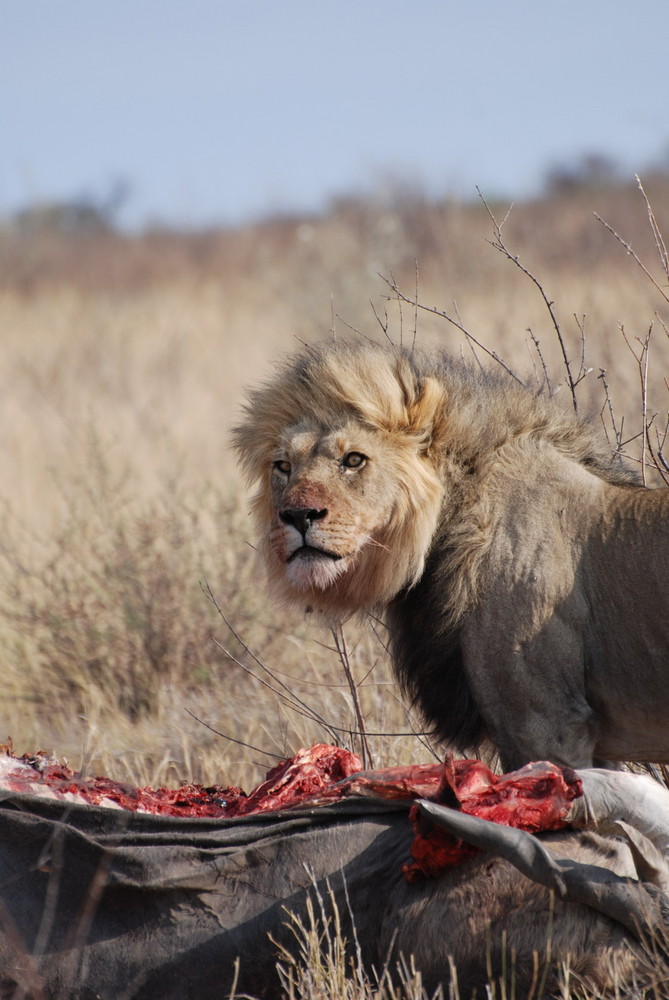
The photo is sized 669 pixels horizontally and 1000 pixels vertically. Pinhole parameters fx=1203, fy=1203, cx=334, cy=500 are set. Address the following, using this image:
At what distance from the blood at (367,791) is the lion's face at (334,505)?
2.01ft

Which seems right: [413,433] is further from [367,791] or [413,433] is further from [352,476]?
→ [367,791]

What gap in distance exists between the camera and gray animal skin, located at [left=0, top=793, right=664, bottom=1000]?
8.87 feet

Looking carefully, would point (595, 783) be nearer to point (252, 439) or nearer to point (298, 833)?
point (298, 833)

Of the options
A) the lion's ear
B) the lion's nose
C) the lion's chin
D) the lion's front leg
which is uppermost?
the lion's ear

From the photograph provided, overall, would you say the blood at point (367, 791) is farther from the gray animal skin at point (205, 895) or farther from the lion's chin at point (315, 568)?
the lion's chin at point (315, 568)

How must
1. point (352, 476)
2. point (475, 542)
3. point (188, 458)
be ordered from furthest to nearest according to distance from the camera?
point (188, 458) < point (352, 476) < point (475, 542)

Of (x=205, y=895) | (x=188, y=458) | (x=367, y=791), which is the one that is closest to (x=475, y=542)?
(x=367, y=791)

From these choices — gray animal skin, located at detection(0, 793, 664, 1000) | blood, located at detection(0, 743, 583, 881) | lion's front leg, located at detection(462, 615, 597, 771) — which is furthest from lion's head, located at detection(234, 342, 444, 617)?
gray animal skin, located at detection(0, 793, 664, 1000)

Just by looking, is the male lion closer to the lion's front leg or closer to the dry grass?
the lion's front leg

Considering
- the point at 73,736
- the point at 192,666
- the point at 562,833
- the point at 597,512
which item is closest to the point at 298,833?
the point at 562,833

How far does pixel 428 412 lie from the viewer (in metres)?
3.86

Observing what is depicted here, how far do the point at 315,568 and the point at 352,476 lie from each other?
1.03 feet

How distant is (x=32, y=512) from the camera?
29.8 ft

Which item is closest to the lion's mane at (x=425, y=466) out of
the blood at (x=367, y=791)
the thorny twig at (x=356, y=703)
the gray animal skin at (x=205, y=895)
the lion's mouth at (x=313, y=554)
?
the lion's mouth at (x=313, y=554)
